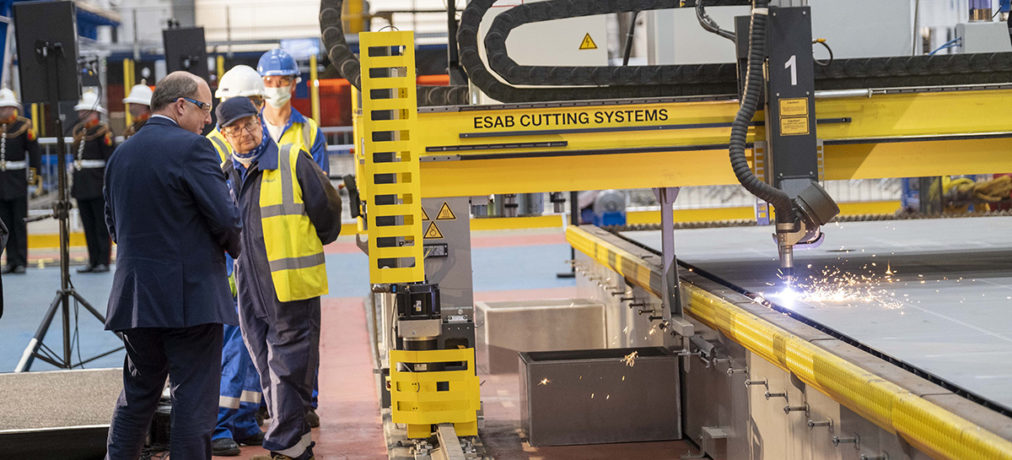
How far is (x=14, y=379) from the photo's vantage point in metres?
5.68

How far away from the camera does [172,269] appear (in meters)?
3.90

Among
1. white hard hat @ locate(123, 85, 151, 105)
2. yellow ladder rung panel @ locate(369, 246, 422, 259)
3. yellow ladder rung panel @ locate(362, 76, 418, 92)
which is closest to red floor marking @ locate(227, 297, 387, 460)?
yellow ladder rung panel @ locate(369, 246, 422, 259)

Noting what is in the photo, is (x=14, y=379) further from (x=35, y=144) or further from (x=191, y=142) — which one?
(x=35, y=144)

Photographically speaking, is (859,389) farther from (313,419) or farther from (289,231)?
(313,419)

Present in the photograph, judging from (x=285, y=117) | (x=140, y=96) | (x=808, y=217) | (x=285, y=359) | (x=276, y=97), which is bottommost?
(x=285, y=359)

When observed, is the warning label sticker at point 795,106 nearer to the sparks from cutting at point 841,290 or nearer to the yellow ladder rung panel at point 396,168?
the sparks from cutting at point 841,290

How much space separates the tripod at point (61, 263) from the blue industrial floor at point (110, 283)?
166 millimetres

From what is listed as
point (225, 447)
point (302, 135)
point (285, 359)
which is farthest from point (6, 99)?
point (285, 359)

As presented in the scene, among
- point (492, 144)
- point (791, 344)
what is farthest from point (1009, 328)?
point (492, 144)

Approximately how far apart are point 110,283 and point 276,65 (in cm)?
612

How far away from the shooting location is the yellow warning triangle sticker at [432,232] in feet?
16.4

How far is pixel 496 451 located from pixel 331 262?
27.6 feet

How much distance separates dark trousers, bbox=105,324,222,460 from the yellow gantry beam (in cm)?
118

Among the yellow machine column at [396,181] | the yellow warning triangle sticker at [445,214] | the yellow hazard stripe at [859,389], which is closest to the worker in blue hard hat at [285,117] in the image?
the yellow warning triangle sticker at [445,214]
